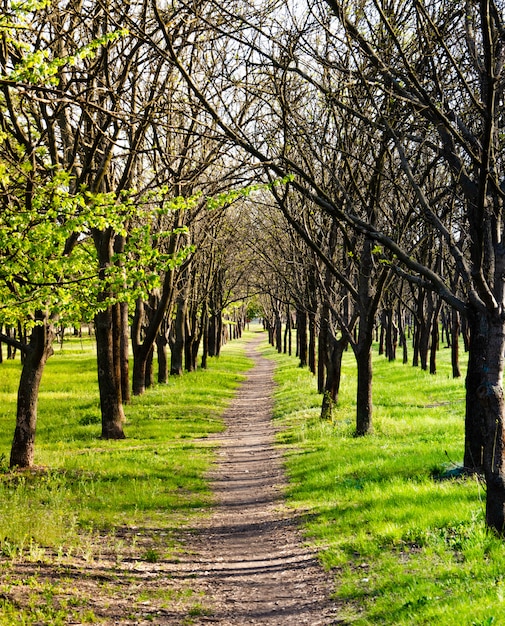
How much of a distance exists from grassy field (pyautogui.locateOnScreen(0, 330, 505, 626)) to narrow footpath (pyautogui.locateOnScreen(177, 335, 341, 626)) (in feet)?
0.84

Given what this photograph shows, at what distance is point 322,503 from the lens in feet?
30.0

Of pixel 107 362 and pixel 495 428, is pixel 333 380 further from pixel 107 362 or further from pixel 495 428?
pixel 495 428

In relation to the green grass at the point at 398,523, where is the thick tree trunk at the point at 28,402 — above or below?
above

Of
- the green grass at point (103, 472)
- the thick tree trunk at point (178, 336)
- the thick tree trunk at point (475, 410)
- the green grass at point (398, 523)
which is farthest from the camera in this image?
the thick tree trunk at point (178, 336)

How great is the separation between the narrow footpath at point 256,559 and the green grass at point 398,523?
252 mm

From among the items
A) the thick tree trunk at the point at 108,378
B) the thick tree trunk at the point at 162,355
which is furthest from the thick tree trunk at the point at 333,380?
the thick tree trunk at the point at 162,355

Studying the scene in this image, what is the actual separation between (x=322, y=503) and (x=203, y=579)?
9.20ft

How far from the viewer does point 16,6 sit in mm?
6820

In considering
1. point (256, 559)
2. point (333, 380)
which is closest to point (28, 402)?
point (256, 559)

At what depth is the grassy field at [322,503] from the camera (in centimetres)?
548

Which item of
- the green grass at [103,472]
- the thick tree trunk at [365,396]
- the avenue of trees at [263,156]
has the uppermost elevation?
the avenue of trees at [263,156]

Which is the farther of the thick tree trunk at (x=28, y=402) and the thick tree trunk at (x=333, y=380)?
the thick tree trunk at (x=333, y=380)

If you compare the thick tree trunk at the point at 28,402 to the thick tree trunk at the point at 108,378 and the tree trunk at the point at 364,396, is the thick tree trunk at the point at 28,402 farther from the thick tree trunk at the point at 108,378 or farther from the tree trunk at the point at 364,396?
the tree trunk at the point at 364,396

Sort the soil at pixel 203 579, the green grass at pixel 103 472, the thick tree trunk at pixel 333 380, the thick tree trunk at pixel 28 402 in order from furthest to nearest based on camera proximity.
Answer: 1. the thick tree trunk at pixel 333 380
2. the thick tree trunk at pixel 28 402
3. the green grass at pixel 103 472
4. the soil at pixel 203 579
